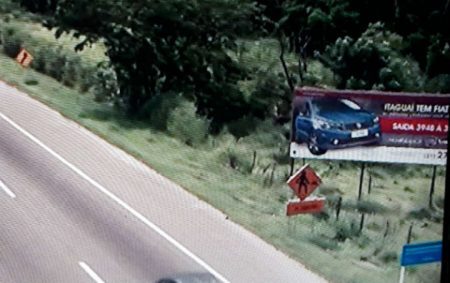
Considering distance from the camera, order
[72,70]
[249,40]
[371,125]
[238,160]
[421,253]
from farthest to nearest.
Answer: [72,70]
[249,40]
[238,160]
[371,125]
[421,253]

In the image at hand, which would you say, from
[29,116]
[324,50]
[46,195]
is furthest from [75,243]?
[324,50]

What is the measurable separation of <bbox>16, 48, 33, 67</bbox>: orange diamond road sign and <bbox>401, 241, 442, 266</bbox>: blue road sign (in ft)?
11.4

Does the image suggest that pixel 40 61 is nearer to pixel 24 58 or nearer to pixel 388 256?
pixel 24 58

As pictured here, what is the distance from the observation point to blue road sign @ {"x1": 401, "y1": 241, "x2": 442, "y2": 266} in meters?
5.36

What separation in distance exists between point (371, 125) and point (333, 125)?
26 centimetres

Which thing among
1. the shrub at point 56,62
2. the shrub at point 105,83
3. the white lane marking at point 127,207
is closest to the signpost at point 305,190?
the white lane marking at point 127,207

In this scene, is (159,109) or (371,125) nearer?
(371,125)

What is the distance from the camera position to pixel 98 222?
5.87 metres

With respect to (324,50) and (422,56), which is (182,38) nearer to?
(324,50)

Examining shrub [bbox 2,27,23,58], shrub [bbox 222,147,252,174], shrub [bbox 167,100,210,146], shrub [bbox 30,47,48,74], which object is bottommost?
shrub [bbox 222,147,252,174]

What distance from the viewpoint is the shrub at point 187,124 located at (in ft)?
23.5

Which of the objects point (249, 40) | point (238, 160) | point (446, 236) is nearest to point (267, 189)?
point (238, 160)

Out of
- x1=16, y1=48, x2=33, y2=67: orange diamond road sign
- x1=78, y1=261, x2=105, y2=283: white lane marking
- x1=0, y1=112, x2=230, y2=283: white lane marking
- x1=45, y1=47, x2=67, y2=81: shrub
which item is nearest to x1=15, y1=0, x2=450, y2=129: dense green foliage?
x1=45, y1=47, x2=67, y2=81: shrub

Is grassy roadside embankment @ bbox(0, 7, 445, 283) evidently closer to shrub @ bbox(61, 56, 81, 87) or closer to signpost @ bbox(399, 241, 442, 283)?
shrub @ bbox(61, 56, 81, 87)
